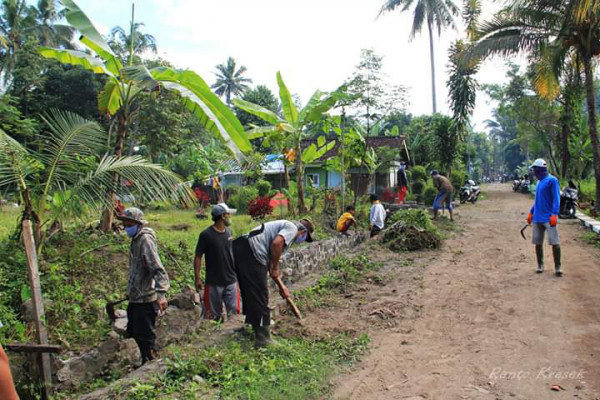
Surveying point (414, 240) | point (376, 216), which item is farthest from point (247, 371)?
point (376, 216)

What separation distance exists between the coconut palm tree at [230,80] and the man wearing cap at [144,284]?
48.5 m

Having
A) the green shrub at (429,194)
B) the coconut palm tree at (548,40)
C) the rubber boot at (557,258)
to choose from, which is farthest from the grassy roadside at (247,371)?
the green shrub at (429,194)

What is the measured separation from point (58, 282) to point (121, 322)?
2.89 ft

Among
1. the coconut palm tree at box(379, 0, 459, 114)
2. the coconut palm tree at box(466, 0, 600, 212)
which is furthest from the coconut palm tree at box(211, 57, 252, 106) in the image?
the coconut palm tree at box(466, 0, 600, 212)

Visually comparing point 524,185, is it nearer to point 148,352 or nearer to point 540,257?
point 540,257

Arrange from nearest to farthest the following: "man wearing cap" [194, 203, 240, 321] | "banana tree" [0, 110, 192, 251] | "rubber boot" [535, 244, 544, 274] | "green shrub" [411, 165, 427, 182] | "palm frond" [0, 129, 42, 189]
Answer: "palm frond" [0, 129, 42, 189] < "man wearing cap" [194, 203, 240, 321] < "banana tree" [0, 110, 192, 251] < "rubber boot" [535, 244, 544, 274] < "green shrub" [411, 165, 427, 182]

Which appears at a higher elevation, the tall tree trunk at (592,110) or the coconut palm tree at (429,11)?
→ the coconut palm tree at (429,11)

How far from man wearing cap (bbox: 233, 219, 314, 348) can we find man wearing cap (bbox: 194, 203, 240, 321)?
21.3 inches

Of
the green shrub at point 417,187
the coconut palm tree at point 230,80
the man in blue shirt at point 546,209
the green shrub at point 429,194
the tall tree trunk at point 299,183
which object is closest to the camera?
Result: the man in blue shirt at point 546,209

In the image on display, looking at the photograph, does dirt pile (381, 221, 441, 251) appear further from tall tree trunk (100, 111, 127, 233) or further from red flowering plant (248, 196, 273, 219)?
tall tree trunk (100, 111, 127, 233)

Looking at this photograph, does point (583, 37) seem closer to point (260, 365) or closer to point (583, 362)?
point (583, 362)

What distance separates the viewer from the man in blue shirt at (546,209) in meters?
6.77

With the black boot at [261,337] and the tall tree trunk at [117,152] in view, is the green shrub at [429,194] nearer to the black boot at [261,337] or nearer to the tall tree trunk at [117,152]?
the tall tree trunk at [117,152]

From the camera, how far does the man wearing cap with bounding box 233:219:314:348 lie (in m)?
4.46
